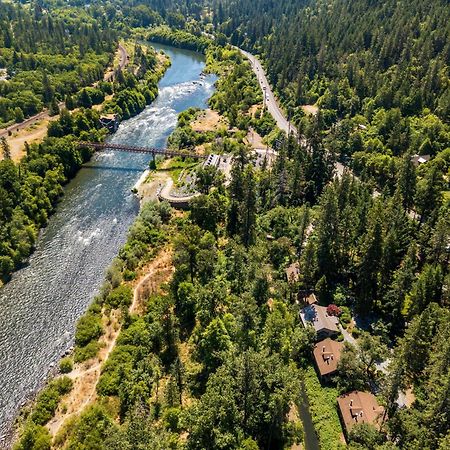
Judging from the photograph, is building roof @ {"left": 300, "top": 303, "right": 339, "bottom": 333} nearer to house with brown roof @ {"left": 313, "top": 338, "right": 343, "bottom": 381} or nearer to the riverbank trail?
house with brown roof @ {"left": 313, "top": 338, "right": 343, "bottom": 381}

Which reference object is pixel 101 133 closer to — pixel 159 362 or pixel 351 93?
pixel 351 93

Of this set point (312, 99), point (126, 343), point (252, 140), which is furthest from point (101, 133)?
point (126, 343)

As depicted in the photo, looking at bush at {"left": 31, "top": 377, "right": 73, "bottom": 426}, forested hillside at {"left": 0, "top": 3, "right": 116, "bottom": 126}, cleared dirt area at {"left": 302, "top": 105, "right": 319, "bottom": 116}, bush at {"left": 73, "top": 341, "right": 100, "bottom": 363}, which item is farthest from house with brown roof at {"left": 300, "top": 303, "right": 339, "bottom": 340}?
forested hillside at {"left": 0, "top": 3, "right": 116, "bottom": 126}

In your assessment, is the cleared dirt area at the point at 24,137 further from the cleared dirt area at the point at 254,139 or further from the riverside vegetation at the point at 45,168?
the cleared dirt area at the point at 254,139

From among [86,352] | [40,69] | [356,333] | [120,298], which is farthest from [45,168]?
[356,333]

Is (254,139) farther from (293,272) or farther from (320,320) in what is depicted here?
(320,320)

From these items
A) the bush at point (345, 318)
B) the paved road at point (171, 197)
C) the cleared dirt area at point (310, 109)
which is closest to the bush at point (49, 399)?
the bush at point (345, 318)
